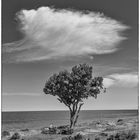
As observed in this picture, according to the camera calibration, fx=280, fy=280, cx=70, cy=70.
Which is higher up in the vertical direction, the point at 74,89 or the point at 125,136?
the point at 74,89

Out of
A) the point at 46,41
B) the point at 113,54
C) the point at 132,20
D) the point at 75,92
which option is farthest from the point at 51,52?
the point at 75,92

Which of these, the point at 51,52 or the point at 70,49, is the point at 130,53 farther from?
the point at 51,52

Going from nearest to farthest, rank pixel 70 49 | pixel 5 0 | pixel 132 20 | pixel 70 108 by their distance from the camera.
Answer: pixel 5 0
pixel 132 20
pixel 70 49
pixel 70 108

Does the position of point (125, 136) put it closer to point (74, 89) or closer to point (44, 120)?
point (74, 89)

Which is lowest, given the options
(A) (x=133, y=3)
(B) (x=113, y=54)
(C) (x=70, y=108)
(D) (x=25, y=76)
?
(C) (x=70, y=108)

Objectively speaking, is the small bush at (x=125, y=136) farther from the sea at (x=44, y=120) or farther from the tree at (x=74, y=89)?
the sea at (x=44, y=120)

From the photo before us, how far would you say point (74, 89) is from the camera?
10180 mm

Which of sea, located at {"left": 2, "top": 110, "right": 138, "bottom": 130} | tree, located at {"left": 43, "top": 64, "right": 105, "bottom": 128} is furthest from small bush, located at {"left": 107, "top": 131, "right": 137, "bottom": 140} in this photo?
sea, located at {"left": 2, "top": 110, "right": 138, "bottom": 130}

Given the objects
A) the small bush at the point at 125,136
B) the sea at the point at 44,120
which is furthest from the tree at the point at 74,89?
the sea at the point at 44,120

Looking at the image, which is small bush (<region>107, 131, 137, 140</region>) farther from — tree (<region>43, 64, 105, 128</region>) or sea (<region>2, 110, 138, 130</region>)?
sea (<region>2, 110, 138, 130</region>)

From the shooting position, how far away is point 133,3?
22.1 ft

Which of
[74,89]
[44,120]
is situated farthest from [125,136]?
[44,120]

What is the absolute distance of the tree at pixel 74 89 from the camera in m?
9.48

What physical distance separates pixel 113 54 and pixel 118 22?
0.90 metres
